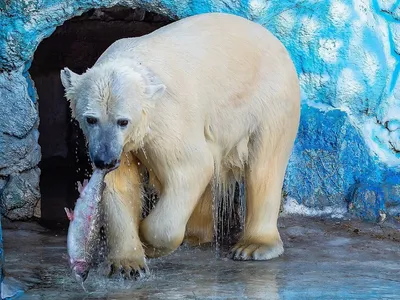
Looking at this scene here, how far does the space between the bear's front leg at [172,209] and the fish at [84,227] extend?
1.50 ft

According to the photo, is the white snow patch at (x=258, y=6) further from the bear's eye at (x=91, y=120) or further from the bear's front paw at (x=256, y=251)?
the bear's eye at (x=91, y=120)

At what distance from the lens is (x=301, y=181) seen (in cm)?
643

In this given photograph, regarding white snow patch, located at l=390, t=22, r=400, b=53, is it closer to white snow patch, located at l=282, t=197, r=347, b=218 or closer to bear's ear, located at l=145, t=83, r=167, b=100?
white snow patch, located at l=282, t=197, r=347, b=218

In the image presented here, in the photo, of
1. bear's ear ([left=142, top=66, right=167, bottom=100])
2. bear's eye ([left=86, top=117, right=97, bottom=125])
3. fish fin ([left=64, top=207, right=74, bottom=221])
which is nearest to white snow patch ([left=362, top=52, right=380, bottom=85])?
bear's ear ([left=142, top=66, right=167, bottom=100])

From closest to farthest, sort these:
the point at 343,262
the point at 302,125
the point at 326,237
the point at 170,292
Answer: the point at 170,292, the point at 343,262, the point at 326,237, the point at 302,125

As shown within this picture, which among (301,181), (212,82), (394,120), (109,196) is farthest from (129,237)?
(394,120)

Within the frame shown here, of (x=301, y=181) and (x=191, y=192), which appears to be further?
(x=301, y=181)

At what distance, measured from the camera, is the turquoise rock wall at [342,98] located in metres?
6.32

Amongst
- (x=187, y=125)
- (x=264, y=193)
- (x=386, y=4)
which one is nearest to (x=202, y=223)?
(x=264, y=193)

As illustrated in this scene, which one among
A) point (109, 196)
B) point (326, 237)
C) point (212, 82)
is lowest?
point (326, 237)

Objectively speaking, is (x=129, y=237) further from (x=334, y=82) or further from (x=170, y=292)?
(x=334, y=82)

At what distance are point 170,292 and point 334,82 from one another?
8.04ft

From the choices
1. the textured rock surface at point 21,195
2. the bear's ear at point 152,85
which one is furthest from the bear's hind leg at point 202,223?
the bear's ear at point 152,85

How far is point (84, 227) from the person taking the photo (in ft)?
14.0
